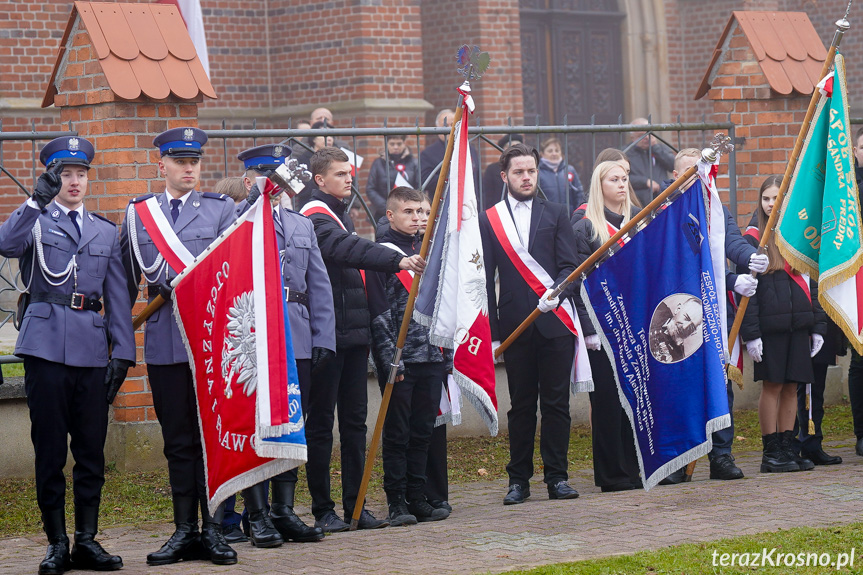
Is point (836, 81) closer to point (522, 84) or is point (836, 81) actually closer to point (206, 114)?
point (206, 114)

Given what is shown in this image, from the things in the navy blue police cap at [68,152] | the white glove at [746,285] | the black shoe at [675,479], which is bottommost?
the black shoe at [675,479]

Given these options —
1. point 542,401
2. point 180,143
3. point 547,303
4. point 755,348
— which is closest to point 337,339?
point 547,303

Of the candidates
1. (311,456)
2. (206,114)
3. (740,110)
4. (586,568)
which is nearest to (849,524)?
(586,568)

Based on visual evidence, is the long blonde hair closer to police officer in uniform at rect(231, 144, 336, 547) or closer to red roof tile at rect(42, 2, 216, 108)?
police officer in uniform at rect(231, 144, 336, 547)

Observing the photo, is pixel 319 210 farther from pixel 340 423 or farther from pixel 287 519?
pixel 287 519

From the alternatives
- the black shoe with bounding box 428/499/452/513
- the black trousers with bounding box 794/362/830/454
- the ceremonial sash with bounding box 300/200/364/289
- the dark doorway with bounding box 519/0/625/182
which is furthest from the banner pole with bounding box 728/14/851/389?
the dark doorway with bounding box 519/0/625/182

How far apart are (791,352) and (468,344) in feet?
7.10

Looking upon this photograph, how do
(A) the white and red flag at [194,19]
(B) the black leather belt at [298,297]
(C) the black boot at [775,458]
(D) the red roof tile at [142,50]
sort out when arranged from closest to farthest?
(B) the black leather belt at [298,297] < (D) the red roof tile at [142,50] < (C) the black boot at [775,458] < (A) the white and red flag at [194,19]

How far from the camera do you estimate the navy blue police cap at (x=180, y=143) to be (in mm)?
5855

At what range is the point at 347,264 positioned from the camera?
6.38 meters

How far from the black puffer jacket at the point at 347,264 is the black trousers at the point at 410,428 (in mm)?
338

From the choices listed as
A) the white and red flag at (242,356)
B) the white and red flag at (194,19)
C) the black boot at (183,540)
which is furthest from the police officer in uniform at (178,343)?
the white and red flag at (194,19)

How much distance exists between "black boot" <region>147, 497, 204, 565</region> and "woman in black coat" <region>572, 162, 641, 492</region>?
Result: 2490 millimetres

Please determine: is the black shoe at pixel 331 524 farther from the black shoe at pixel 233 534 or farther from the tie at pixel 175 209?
the tie at pixel 175 209
